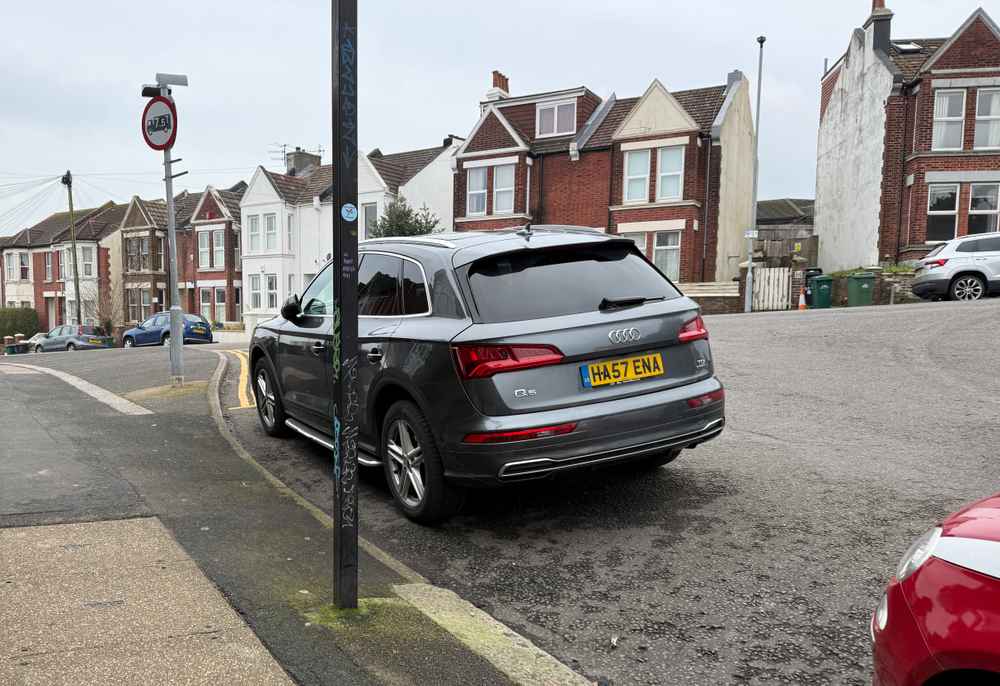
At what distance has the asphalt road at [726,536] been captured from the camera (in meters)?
3.15

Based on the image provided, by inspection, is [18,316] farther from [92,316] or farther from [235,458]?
[235,458]

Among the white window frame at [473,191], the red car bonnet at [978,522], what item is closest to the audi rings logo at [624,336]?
the red car bonnet at [978,522]

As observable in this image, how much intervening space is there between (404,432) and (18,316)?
60698 millimetres

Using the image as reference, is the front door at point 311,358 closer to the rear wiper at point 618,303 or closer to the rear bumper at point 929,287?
the rear wiper at point 618,303

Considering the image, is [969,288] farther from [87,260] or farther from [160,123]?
[87,260]

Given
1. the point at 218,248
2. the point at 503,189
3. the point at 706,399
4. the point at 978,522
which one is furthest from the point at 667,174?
the point at 978,522

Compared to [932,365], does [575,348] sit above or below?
above

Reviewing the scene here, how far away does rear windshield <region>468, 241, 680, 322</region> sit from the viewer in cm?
433

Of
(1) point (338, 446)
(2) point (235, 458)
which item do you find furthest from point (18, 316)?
(1) point (338, 446)

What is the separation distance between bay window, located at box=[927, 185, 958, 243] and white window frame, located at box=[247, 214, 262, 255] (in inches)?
1302

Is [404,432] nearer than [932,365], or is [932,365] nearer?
[404,432]

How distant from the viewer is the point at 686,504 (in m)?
4.81

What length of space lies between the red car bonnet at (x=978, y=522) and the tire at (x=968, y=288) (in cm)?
2003

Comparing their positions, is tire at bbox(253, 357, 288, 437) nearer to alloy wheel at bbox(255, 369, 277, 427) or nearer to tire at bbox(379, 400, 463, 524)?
alloy wheel at bbox(255, 369, 277, 427)
